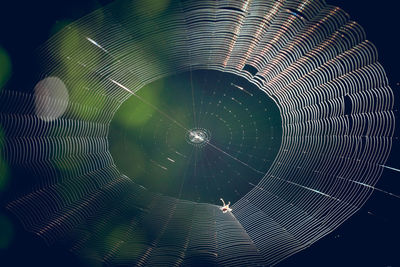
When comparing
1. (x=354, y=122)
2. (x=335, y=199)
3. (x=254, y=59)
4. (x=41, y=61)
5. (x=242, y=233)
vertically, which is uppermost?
(x=254, y=59)

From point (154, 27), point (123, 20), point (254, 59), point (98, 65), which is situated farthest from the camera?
point (254, 59)

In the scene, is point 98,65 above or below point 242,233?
above

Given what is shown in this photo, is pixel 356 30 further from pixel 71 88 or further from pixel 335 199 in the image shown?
pixel 71 88

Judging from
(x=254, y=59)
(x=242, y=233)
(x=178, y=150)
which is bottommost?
(x=242, y=233)

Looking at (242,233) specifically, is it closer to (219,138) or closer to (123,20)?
(219,138)

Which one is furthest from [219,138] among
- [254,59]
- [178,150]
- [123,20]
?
[123,20]

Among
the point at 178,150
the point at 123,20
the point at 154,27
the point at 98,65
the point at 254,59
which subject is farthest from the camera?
the point at 178,150

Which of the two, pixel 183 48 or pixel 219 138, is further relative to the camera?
pixel 219 138

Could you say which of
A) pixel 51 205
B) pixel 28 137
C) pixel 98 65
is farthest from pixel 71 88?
pixel 51 205

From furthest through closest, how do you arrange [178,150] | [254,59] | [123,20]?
[178,150], [254,59], [123,20]
